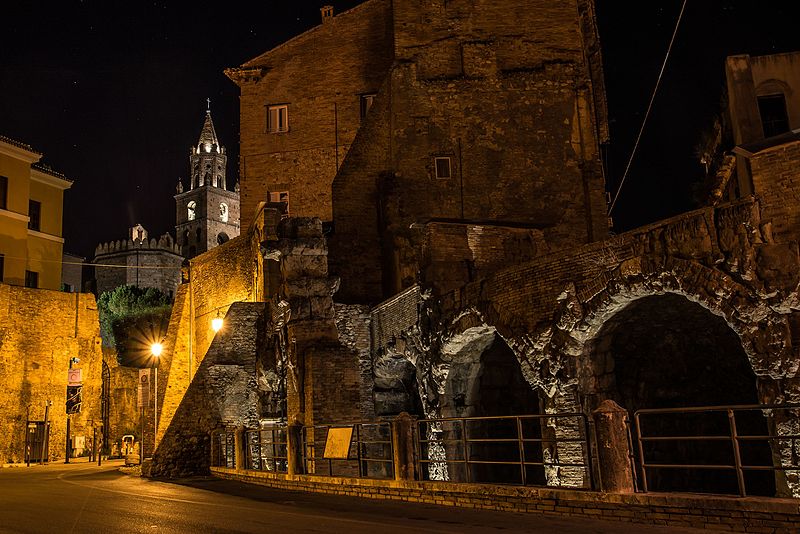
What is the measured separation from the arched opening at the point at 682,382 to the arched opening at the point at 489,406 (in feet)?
10.3

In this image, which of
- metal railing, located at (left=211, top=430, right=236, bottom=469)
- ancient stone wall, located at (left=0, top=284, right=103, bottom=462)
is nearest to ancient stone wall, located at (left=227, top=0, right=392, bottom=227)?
ancient stone wall, located at (left=0, top=284, right=103, bottom=462)

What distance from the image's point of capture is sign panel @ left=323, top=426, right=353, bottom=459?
542 inches

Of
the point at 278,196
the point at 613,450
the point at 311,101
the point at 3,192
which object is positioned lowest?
the point at 613,450

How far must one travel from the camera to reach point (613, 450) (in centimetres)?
946

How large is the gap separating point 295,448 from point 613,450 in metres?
7.62

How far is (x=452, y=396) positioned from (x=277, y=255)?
585 cm

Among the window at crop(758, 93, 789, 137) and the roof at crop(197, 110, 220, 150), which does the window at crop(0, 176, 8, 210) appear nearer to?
the window at crop(758, 93, 789, 137)

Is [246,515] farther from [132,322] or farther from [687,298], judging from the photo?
[132,322]

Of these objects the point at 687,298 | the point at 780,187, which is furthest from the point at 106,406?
the point at 780,187

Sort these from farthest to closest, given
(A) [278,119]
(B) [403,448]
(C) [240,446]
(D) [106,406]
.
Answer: (D) [106,406]
(A) [278,119]
(C) [240,446]
(B) [403,448]

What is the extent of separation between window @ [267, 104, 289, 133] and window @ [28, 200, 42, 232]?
46.2 feet

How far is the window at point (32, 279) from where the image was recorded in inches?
1442

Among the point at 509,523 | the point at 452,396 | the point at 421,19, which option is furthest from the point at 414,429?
the point at 421,19

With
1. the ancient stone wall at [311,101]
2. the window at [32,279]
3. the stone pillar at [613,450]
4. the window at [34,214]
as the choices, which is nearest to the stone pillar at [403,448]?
the stone pillar at [613,450]
